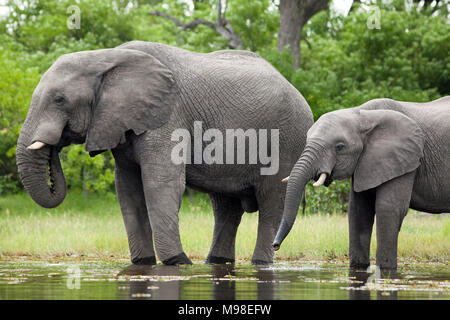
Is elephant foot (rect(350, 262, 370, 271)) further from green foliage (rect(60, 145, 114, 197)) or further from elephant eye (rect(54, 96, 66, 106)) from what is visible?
green foliage (rect(60, 145, 114, 197))

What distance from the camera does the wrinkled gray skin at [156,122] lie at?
1054cm

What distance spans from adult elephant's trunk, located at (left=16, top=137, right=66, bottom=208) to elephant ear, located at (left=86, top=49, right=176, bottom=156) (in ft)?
1.59

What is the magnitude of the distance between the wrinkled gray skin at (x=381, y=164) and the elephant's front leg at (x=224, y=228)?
214cm

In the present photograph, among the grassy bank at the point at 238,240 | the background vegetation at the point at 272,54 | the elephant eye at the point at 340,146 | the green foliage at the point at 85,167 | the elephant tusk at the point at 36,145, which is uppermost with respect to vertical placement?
the background vegetation at the point at 272,54

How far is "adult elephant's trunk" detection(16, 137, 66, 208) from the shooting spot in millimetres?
10391

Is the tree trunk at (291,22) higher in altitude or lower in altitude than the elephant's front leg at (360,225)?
higher

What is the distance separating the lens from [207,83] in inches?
448

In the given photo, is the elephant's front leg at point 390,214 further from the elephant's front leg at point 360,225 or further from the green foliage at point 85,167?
the green foliage at point 85,167

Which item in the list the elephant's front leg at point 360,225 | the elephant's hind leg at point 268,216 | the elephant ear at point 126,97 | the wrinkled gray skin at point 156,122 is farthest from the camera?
the elephant's hind leg at point 268,216

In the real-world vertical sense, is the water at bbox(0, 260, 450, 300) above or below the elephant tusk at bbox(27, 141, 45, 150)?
below

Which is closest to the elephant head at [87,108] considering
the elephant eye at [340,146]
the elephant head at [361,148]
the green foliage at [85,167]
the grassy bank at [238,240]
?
the elephant head at [361,148]

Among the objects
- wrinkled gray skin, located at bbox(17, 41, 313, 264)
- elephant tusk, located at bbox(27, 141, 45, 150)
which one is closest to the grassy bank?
wrinkled gray skin, located at bbox(17, 41, 313, 264)
